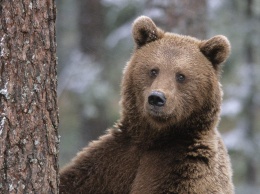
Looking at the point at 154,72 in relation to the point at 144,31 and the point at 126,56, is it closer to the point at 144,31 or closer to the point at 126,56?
the point at 144,31

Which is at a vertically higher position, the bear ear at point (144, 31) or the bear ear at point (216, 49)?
the bear ear at point (144, 31)

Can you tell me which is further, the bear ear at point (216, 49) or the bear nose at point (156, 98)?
the bear ear at point (216, 49)

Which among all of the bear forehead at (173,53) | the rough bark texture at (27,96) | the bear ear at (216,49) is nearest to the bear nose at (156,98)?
the bear forehead at (173,53)

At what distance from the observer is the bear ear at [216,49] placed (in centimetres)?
560

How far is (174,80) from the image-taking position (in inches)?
214

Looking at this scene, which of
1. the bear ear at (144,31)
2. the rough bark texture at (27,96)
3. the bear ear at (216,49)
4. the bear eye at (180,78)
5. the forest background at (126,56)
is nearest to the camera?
the rough bark texture at (27,96)

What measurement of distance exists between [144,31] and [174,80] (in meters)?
0.63

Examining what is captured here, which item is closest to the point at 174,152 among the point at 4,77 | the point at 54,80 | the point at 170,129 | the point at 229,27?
the point at 170,129

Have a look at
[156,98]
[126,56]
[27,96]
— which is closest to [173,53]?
[156,98]

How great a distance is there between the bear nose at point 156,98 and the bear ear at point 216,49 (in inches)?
31.6

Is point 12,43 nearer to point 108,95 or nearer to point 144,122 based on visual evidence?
point 144,122

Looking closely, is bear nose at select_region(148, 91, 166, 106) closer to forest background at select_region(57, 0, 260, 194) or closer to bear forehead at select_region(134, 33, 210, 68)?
bear forehead at select_region(134, 33, 210, 68)

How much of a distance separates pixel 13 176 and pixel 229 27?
28.7 ft

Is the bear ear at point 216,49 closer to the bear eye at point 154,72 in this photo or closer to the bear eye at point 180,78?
the bear eye at point 180,78
